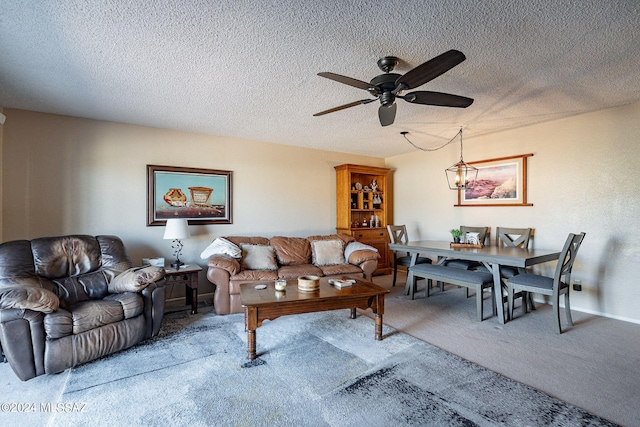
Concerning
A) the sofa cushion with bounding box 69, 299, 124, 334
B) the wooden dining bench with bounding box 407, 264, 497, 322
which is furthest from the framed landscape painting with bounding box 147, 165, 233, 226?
the wooden dining bench with bounding box 407, 264, 497, 322

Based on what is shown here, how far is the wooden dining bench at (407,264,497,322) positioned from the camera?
3420mm

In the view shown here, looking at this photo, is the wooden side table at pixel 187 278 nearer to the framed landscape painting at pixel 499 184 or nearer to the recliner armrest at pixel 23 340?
the recliner armrest at pixel 23 340

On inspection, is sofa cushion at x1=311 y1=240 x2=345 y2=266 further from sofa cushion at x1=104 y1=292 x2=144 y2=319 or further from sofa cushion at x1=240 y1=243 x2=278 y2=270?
sofa cushion at x1=104 y1=292 x2=144 y2=319

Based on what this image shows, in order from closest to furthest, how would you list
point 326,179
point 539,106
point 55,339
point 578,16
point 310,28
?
point 578,16, point 310,28, point 55,339, point 539,106, point 326,179

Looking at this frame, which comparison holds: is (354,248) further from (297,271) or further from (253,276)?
(253,276)

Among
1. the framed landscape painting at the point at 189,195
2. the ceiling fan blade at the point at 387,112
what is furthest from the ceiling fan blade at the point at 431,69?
the framed landscape painting at the point at 189,195

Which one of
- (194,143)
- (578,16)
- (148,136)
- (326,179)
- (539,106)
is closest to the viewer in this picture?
(578,16)

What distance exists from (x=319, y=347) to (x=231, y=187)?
290 centimetres

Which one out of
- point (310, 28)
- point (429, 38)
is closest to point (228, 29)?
point (310, 28)

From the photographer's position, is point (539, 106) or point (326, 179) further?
point (326, 179)

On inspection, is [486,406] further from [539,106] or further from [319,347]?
[539,106]

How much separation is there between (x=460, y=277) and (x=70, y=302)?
3.99m

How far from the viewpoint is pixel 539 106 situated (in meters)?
3.44

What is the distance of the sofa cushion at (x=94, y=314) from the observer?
237cm
